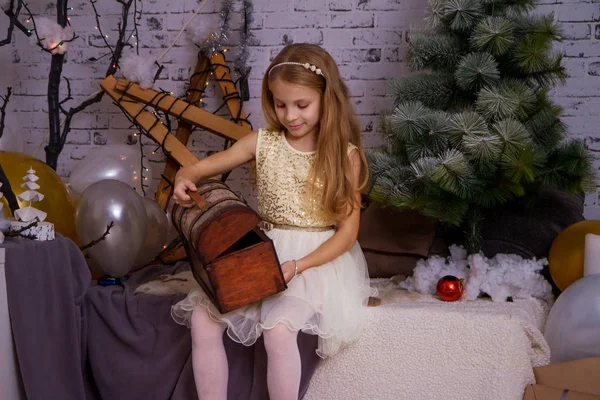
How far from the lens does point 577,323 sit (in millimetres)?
1884

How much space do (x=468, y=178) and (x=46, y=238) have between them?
1.26 metres

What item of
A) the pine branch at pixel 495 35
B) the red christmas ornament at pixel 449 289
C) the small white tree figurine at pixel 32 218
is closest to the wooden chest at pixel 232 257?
the small white tree figurine at pixel 32 218

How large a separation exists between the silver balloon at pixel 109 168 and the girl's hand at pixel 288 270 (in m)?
1.06

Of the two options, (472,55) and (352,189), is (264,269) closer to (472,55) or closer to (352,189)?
(352,189)

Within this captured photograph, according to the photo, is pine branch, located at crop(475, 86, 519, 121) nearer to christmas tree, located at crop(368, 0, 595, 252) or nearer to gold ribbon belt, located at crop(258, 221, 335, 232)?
christmas tree, located at crop(368, 0, 595, 252)

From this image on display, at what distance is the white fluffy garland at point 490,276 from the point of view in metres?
2.15

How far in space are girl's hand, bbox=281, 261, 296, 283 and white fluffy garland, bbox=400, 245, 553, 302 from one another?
23.1 inches

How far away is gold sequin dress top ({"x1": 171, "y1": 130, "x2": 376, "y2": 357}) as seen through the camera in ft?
5.81

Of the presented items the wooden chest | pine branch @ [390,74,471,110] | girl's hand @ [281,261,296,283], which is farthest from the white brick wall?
the wooden chest

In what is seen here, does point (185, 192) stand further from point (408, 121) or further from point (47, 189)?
point (408, 121)

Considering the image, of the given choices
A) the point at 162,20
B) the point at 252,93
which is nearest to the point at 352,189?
the point at 252,93

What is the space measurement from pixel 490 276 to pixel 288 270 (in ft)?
2.39

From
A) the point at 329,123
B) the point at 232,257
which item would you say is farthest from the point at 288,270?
the point at 329,123

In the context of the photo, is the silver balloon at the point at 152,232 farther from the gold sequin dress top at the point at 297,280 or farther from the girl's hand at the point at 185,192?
the girl's hand at the point at 185,192
